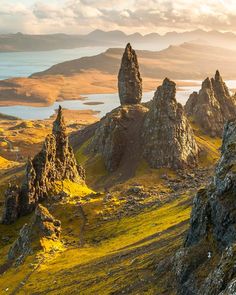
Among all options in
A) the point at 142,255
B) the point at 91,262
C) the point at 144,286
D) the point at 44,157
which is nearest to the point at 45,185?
the point at 44,157

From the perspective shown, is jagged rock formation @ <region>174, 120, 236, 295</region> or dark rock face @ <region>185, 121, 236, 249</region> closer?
jagged rock formation @ <region>174, 120, 236, 295</region>

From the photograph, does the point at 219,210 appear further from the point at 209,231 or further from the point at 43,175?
the point at 43,175

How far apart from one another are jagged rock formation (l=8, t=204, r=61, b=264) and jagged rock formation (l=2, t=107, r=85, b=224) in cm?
2364

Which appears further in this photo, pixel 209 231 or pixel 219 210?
pixel 209 231

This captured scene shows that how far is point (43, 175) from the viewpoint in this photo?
564 feet

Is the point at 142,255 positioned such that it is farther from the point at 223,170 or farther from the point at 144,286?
the point at 223,170

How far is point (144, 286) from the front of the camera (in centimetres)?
7444

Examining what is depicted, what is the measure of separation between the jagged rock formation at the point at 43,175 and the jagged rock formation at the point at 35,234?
23644mm

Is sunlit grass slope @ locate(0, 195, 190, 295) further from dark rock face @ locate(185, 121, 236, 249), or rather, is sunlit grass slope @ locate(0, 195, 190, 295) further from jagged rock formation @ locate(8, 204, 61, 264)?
dark rock face @ locate(185, 121, 236, 249)

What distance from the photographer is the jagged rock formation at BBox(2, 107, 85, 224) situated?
538 feet

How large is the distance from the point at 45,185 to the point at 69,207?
15335mm

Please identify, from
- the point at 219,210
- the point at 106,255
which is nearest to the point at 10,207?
the point at 106,255

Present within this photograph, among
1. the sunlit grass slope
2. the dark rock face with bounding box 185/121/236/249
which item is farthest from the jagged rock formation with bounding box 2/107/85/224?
the dark rock face with bounding box 185/121/236/249

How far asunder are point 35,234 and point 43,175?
126 ft
